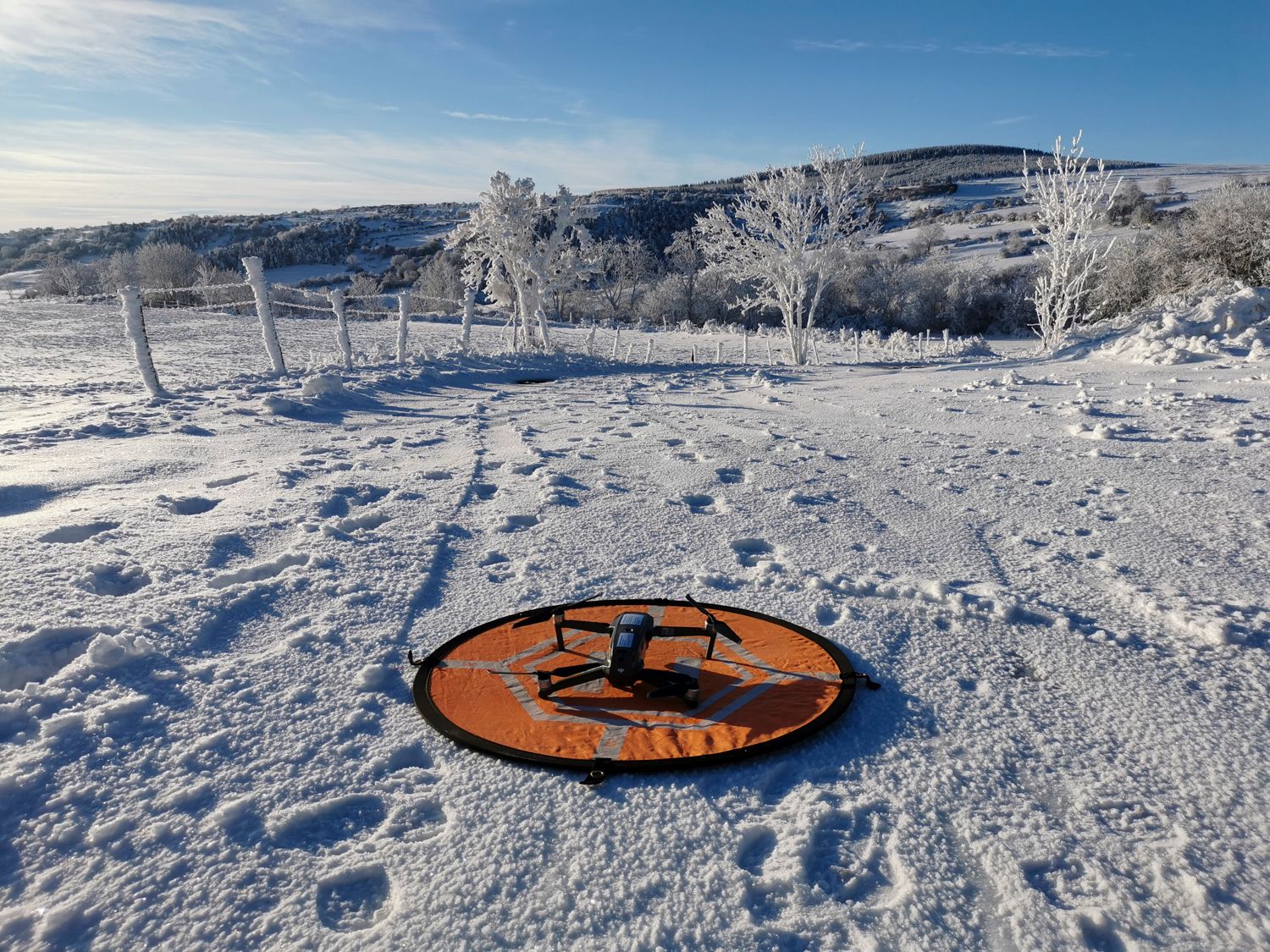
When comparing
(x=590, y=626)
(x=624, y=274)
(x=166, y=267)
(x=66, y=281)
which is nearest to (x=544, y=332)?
(x=590, y=626)

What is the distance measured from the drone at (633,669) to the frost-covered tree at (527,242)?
633 inches

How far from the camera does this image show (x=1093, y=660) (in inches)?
117

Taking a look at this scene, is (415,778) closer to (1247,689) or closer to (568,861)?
(568,861)

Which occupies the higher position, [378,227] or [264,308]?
[378,227]

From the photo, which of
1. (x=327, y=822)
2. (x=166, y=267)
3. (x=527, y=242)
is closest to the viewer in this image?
(x=327, y=822)

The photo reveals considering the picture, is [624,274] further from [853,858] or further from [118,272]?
[853,858]

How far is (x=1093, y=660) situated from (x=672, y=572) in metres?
1.97

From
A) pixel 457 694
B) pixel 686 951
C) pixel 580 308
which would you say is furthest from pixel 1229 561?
pixel 580 308

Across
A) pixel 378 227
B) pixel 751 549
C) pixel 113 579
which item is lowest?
pixel 113 579

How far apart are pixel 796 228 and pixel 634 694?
52.5 feet

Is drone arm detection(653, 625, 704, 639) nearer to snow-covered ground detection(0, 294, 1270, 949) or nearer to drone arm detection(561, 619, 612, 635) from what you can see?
drone arm detection(561, 619, 612, 635)

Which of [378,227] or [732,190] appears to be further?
[732,190]

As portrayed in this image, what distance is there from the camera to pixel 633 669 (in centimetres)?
271

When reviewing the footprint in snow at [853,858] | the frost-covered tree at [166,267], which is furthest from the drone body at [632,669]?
the frost-covered tree at [166,267]
